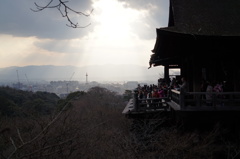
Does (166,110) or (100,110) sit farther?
(100,110)

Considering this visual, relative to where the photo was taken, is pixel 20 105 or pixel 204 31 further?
pixel 20 105

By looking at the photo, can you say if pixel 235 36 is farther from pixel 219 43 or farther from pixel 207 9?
pixel 207 9

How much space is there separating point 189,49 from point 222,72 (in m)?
2.01

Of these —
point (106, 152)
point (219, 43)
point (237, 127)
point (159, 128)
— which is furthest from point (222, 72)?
point (106, 152)

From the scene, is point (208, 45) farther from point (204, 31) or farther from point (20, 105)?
point (20, 105)

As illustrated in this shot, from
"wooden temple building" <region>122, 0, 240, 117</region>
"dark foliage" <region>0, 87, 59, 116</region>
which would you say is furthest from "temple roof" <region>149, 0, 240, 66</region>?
"dark foliage" <region>0, 87, 59, 116</region>

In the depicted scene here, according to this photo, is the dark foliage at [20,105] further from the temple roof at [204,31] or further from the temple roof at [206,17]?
the temple roof at [206,17]

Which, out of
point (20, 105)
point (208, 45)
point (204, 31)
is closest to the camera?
point (204, 31)

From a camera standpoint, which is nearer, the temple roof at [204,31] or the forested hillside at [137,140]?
the forested hillside at [137,140]

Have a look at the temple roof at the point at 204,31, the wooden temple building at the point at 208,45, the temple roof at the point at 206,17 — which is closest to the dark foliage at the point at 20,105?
the wooden temple building at the point at 208,45

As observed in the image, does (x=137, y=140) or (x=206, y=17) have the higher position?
(x=206, y=17)

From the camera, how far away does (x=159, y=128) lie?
38.3 ft

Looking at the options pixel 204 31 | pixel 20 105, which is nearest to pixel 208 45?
pixel 204 31

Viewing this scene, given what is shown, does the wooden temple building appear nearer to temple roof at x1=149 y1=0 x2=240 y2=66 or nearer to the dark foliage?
temple roof at x1=149 y1=0 x2=240 y2=66
